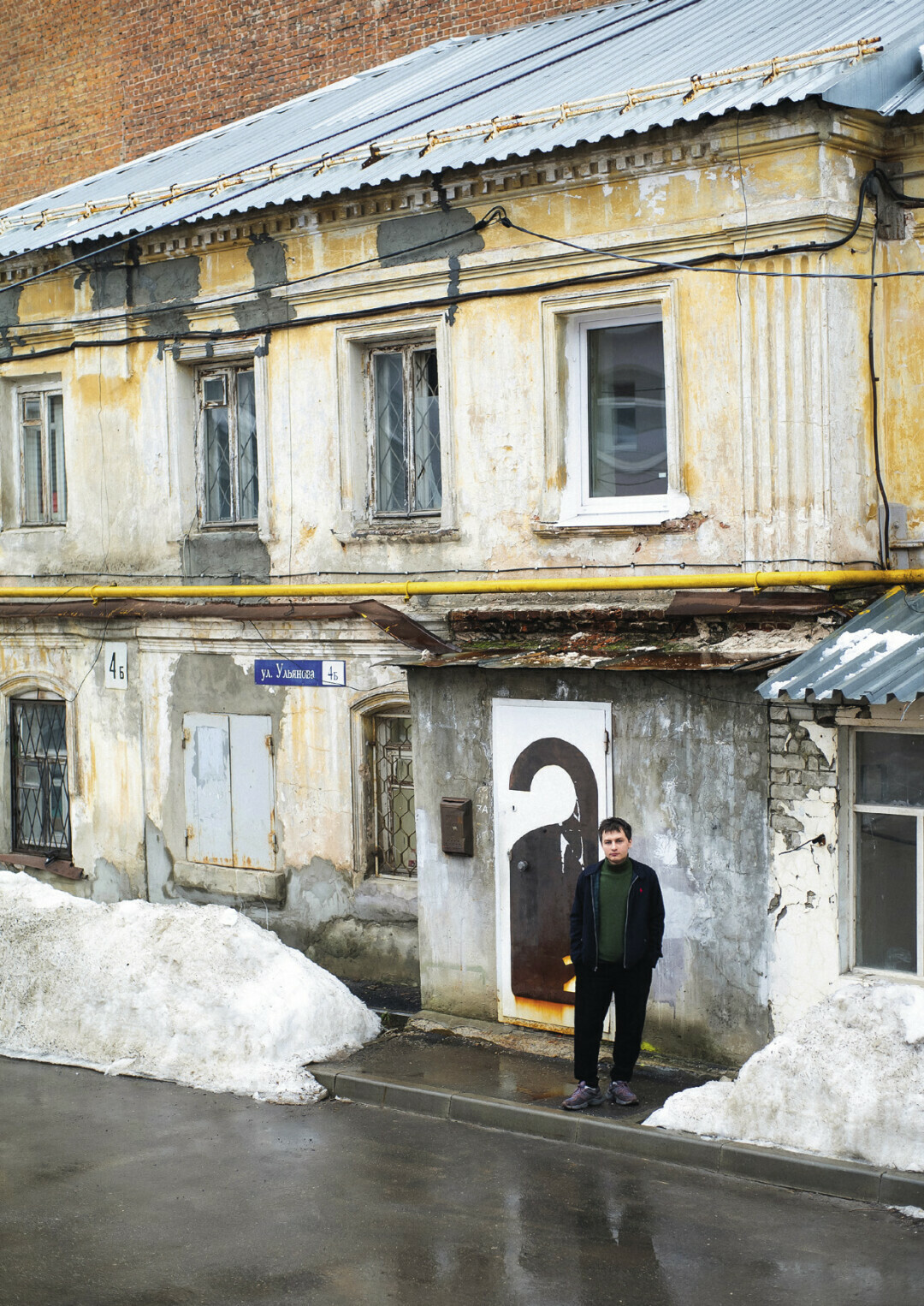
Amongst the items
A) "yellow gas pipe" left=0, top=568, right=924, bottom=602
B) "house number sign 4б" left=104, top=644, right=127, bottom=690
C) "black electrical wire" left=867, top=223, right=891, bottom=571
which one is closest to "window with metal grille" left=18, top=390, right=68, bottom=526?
"yellow gas pipe" left=0, top=568, right=924, bottom=602

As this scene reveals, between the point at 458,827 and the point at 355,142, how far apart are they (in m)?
6.27

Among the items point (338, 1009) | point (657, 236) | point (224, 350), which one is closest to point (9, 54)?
point (224, 350)

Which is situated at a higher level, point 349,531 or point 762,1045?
point 349,531

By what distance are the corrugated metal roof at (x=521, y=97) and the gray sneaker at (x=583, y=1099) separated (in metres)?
6.24

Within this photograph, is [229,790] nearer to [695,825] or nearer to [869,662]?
[695,825]

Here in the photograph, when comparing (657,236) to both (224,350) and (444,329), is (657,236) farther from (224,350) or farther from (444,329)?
(224,350)

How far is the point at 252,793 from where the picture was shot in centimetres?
1348

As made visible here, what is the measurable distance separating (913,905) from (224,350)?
7.57 metres

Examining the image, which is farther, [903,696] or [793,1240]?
[903,696]

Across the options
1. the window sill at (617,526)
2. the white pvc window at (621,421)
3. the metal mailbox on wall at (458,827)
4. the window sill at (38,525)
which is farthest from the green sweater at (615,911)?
the window sill at (38,525)

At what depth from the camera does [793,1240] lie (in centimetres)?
743

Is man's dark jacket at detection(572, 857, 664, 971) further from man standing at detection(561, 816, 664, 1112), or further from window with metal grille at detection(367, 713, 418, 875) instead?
window with metal grille at detection(367, 713, 418, 875)

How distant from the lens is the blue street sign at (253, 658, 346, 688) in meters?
12.7

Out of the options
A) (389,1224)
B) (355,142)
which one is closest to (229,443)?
(355,142)
